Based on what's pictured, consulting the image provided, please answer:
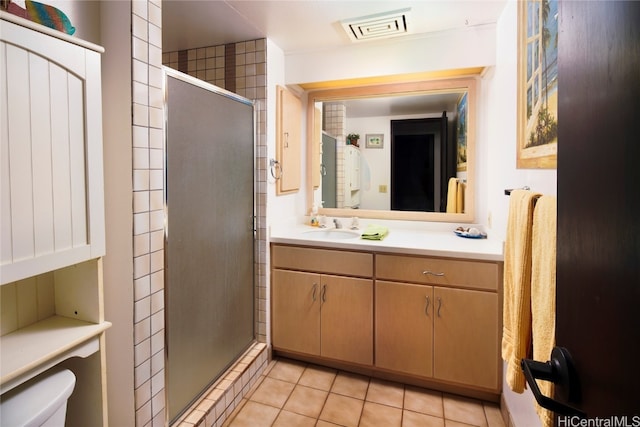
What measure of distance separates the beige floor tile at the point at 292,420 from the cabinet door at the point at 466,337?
0.76 metres

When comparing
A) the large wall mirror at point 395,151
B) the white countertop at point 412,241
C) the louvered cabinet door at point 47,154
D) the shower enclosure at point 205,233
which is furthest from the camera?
the large wall mirror at point 395,151

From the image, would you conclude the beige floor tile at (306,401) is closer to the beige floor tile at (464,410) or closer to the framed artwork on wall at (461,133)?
the beige floor tile at (464,410)

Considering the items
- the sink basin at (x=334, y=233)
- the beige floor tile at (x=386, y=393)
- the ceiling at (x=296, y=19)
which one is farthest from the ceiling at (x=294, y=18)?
the beige floor tile at (x=386, y=393)

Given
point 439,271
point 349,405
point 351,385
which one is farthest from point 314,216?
point 349,405

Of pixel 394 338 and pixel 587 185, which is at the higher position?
pixel 587 185

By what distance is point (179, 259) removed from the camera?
4.83 ft

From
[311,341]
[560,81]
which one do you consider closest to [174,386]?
[311,341]

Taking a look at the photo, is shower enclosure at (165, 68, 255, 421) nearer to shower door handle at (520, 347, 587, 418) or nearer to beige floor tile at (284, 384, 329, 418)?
beige floor tile at (284, 384, 329, 418)

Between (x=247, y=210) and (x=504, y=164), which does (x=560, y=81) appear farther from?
(x=247, y=210)

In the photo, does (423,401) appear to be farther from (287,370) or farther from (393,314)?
(287,370)

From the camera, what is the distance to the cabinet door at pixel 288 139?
2260 millimetres

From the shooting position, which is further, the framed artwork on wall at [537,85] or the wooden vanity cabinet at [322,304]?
the wooden vanity cabinet at [322,304]

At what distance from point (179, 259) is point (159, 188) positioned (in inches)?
13.9

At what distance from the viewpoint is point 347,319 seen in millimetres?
2029
